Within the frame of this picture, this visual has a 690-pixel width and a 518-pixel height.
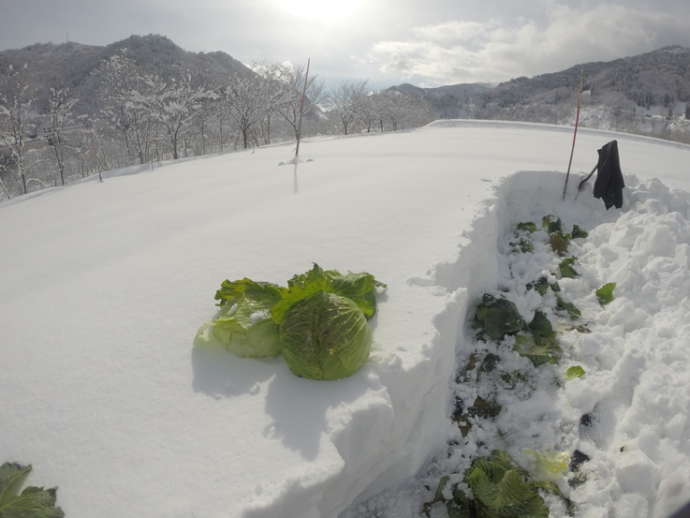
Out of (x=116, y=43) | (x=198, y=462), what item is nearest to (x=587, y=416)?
(x=198, y=462)

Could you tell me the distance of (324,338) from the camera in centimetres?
198

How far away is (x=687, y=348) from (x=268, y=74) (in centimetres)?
3639

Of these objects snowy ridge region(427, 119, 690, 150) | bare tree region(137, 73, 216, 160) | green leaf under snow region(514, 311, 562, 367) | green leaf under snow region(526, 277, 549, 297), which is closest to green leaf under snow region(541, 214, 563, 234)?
green leaf under snow region(526, 277, 549, 297)

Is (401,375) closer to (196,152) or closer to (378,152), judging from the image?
(378,152)

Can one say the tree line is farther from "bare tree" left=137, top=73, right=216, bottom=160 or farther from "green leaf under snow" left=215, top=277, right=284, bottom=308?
"green leaf under snow" left=215, top=277, right=284, bottom=308

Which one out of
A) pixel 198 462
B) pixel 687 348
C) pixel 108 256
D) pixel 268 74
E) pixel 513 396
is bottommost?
pixel 513 396

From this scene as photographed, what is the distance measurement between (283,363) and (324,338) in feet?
1.31

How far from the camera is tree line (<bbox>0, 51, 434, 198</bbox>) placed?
2248 centimetres

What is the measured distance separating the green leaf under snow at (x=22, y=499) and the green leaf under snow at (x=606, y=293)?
477 cm

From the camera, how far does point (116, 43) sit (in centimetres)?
7912

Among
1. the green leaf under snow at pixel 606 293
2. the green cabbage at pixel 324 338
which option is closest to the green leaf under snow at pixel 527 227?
the green leaf under snow at pixel 606 293

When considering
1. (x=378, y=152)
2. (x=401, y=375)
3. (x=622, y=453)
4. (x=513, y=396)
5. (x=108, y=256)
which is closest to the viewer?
(x=401, y=375)

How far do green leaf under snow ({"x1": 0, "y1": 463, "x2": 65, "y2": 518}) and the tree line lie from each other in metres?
15.5

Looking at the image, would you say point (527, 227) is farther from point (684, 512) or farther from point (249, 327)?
point (684, 512)
